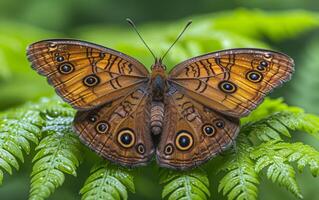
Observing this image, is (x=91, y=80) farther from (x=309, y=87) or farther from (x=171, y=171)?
(x=309, y=87)

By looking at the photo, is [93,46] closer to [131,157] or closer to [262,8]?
[131,157]

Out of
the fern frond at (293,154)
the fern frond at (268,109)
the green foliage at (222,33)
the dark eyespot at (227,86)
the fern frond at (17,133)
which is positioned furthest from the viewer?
the green foliage at (222,33)

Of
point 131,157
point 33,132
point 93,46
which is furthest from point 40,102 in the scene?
point 131,157

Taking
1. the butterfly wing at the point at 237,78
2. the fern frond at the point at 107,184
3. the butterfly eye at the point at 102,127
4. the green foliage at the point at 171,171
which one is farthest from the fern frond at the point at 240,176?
the butterfly eye at the point at 102,127

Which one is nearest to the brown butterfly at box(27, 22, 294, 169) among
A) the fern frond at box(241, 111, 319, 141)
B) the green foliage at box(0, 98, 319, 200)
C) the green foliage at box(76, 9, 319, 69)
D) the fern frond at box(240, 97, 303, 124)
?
the green foliage at box(0, 98, 319, 200)

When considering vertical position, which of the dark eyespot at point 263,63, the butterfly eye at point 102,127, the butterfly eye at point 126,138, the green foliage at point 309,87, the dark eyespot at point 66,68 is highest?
the dark eyespot at point 66,68

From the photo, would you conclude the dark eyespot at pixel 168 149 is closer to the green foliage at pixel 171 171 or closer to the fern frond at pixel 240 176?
the green foliage at pixel 171 171

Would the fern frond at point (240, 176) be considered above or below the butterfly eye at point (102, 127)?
below
